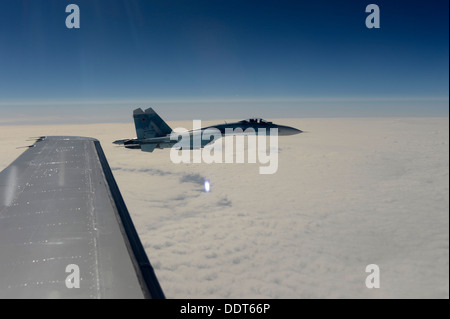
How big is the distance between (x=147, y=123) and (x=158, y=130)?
194 centimetres

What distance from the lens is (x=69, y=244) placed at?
18.0 feet

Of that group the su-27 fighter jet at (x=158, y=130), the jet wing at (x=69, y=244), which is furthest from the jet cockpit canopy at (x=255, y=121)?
the jet wing at (x=69, y=244)

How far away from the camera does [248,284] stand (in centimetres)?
1602

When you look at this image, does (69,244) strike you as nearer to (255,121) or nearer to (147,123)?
(147,123)

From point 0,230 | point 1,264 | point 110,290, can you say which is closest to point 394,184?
point 110,290

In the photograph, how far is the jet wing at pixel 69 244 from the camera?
13.1ft

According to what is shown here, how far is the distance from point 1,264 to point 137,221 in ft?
69.6

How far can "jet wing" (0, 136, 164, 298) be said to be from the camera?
4008 millimetres

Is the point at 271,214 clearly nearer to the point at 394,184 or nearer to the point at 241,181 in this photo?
the point at 241,181

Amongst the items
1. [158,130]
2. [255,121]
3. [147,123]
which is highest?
[255,121]

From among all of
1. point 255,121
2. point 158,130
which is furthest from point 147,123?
point 255,121

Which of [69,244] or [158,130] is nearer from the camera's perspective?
[69,244]

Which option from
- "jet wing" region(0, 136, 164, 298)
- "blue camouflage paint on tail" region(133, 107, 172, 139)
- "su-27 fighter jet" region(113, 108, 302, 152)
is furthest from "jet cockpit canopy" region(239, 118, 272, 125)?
"jet wing" region(0, 136, 164, 298)

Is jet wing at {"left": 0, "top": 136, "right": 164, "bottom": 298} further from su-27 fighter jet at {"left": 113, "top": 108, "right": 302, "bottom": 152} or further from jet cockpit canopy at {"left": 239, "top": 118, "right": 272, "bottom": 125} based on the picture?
jet cockpit canopy at {"left": 239, "top": 118, "right": 272, "bottom": 125}
